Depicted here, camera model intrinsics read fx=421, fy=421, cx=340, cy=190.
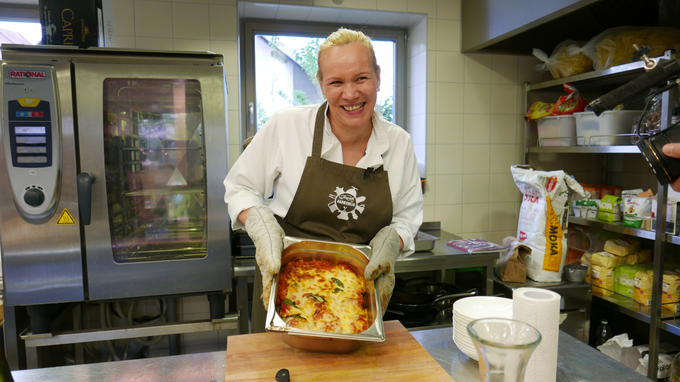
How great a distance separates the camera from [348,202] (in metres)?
1.58

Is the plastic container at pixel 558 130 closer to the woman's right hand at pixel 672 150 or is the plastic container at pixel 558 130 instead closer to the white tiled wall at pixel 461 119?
the white tiled wall at pixel 461 119

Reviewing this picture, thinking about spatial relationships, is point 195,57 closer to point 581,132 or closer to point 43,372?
point 43,372

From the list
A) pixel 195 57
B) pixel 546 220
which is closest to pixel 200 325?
pixel 195 57

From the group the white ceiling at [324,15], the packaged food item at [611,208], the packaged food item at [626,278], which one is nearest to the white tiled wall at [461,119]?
the white ceiling at [324,15]

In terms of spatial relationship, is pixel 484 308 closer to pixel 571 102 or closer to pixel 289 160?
pixel 289 160

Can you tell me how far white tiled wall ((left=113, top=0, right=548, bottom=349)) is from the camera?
10.2ft

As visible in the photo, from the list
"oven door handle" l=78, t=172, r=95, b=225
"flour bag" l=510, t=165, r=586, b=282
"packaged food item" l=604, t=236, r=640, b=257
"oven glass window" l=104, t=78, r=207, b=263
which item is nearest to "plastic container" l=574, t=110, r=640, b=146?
"flour bag" l=510, t=165, r=586, b=282

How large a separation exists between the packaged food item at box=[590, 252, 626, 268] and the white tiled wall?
0.77 m

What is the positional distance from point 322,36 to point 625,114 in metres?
2.13

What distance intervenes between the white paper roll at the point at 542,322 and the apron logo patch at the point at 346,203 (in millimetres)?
758

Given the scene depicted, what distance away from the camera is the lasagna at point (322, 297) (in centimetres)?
112

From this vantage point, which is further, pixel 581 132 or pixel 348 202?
pixel 581 132

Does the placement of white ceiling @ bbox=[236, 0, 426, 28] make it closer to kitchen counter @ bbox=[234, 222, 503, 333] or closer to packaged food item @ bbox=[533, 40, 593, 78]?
packaged food item @ bbox=[533, 40, 593, 78]

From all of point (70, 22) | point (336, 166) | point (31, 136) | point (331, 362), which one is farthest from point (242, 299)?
point (70, 22)
